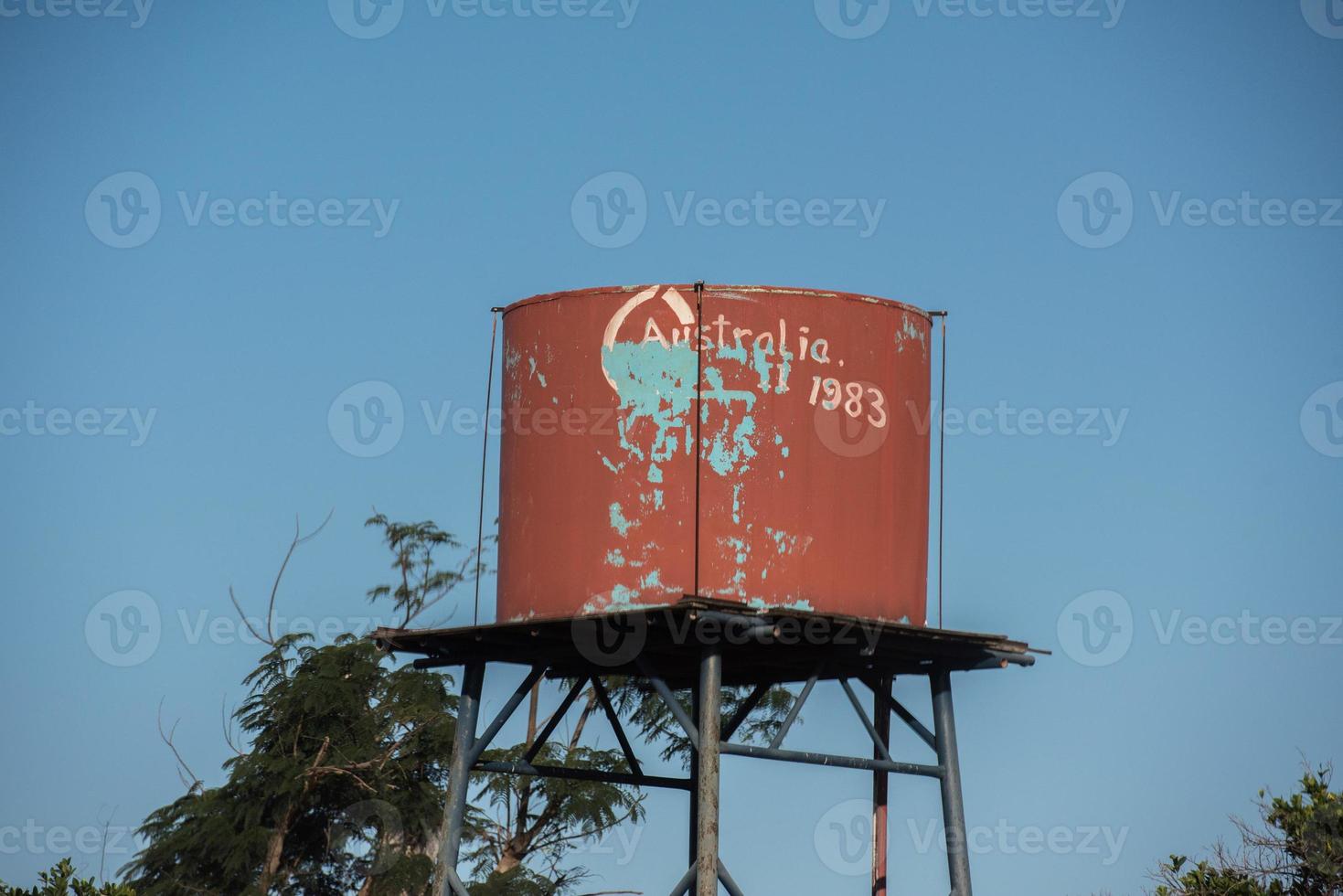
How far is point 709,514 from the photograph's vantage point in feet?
55.7

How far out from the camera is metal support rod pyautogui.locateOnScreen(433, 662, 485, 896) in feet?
59.9

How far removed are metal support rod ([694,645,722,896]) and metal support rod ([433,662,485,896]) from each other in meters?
2.51

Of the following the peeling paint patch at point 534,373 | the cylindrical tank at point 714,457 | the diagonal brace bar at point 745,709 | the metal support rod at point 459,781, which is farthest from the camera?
the diagonal brace bar at point 745,709

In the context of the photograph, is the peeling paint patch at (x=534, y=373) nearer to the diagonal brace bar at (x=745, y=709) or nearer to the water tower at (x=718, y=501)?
the water tower at (x=718, y=501)

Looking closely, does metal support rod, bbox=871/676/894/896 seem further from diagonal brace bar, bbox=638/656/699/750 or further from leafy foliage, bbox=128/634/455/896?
leafy foliage, bbox=128/634/455/896

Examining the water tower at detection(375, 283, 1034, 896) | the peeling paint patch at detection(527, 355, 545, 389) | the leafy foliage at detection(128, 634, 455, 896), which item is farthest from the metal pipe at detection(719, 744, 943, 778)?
the leafy foliage at detection(128, 634, 455, 896)

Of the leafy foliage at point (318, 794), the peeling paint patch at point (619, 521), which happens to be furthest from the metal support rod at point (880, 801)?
the leafy foliage at point (318, 794)

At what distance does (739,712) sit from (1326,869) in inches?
257

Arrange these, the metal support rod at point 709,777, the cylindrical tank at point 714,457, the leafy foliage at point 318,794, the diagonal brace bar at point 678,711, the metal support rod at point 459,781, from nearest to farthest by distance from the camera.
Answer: the metal support rod at point 709,777
the diagonal brace bar at point 678,711
the cylindrical tank at point 714,457
the metal support rod at point 459,781
the leafy foliage at point 318,794

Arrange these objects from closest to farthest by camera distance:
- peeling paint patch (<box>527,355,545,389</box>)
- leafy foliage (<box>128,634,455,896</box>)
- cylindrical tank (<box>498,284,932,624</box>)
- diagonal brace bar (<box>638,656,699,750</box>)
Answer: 1. diagonal brace bar (<box>638,656,699,750</box>)
2. cylindrical tank (<box>498,284,932,624</box>)
3. peeling paint patch (<box>527,355,545,389</box>)
4. leafy foliage (<box>128,634,455,896</box>)

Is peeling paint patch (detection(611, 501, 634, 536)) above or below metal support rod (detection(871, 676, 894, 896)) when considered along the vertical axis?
above

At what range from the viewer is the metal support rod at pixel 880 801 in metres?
19.0

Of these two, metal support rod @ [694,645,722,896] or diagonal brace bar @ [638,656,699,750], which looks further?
diagonal brace bar @ [638,656,699,750]

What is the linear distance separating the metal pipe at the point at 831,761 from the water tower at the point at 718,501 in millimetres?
22
